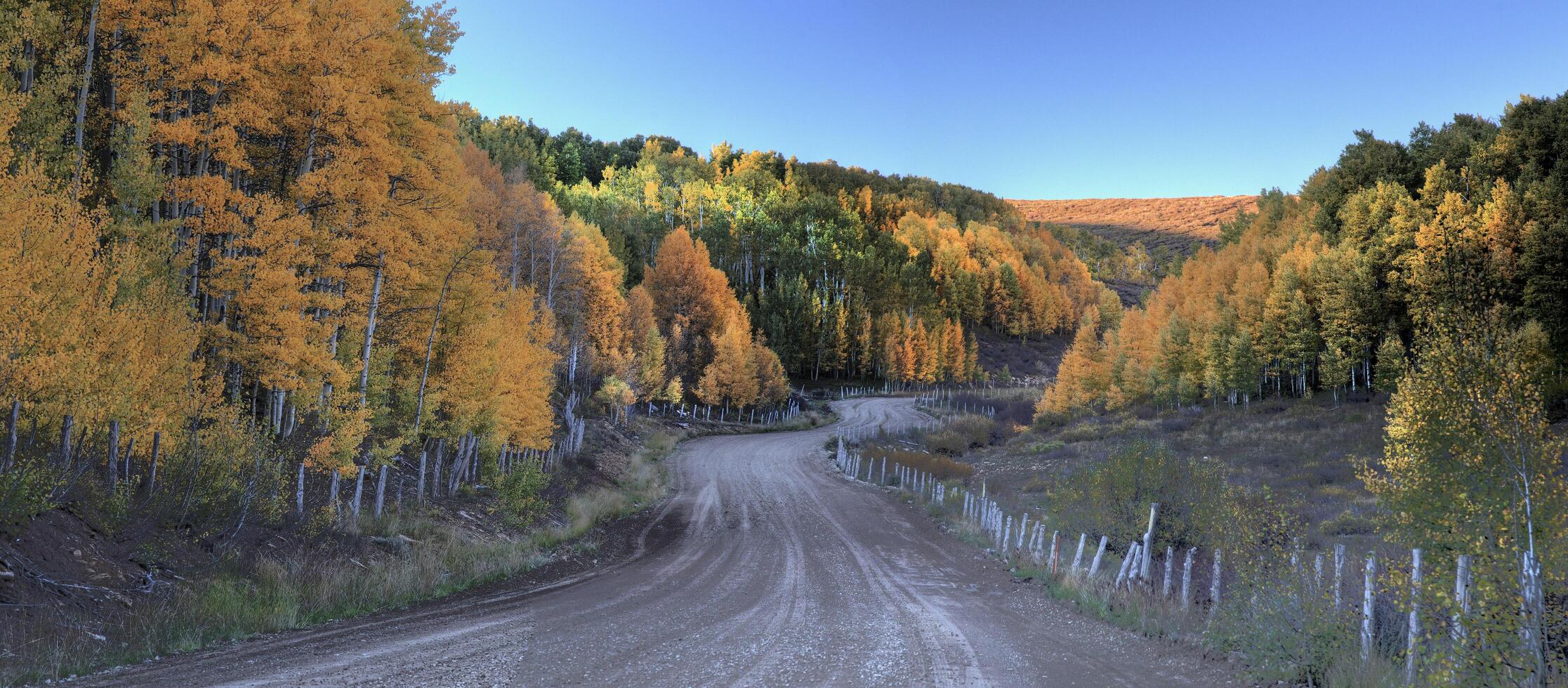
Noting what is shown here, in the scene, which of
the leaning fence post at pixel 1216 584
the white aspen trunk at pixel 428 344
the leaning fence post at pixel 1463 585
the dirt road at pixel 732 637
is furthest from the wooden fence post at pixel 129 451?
the leaning fence post at pixel 1463 585

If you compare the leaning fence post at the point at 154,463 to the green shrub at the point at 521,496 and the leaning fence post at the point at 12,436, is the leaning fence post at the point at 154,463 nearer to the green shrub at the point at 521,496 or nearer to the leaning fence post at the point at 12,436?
the leaning fence post at the point at 12,436

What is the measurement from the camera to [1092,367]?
66.8m

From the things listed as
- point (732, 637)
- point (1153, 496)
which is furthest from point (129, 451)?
point (1153, 496)

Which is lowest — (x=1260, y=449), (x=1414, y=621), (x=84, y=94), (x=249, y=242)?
(x=1260, y=449)

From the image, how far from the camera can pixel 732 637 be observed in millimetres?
10734

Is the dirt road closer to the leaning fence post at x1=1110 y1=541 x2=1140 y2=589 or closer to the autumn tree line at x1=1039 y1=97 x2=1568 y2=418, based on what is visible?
the leaning fence post at x1=1110 y1=541 x2=1140 y2=589

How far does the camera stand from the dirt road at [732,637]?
8.44 meters

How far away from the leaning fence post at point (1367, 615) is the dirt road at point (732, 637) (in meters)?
1.61

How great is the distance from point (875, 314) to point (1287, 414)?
61.5 metres

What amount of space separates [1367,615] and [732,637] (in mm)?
8063

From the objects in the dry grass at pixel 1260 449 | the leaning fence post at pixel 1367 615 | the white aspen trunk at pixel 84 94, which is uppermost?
the white aspen trunk at pixel 84 94

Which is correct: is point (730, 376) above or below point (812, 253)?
below

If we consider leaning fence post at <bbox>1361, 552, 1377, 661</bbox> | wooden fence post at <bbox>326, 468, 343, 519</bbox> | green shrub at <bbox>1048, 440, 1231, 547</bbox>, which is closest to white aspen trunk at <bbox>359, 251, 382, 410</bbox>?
wooden fence post at <bbox>326, 468, 343, 519</bbox>

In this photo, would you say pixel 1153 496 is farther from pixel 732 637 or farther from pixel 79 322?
pixel 79 322
